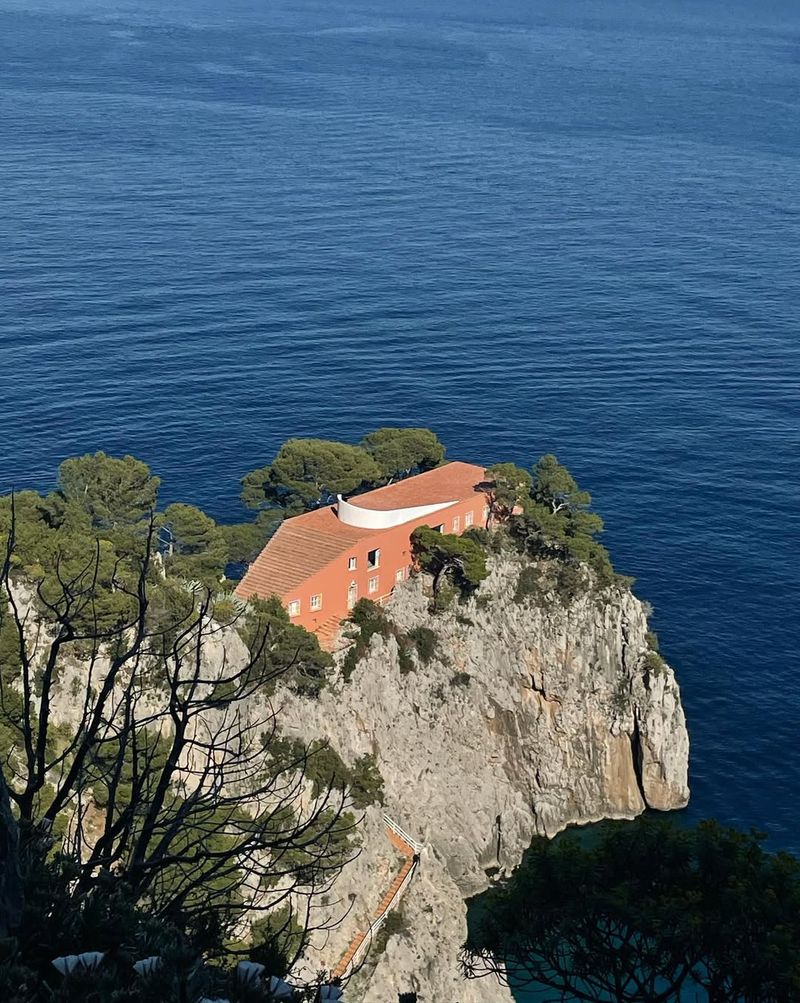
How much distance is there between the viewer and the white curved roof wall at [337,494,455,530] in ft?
185

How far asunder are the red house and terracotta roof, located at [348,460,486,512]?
50 mm

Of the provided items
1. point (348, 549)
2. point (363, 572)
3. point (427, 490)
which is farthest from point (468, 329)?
point (348, 549)

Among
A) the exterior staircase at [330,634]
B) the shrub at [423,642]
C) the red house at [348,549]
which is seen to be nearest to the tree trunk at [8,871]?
the red house at [348,549]

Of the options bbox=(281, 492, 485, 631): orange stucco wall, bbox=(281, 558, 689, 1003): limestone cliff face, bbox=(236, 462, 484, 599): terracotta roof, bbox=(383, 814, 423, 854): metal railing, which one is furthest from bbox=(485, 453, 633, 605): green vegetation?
bbox=(383, 814, 423, 854): metal railing

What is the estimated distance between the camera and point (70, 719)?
40438 millimetres

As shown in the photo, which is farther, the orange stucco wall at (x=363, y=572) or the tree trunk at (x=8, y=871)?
the orange stucco wall at (x=363, y=572)

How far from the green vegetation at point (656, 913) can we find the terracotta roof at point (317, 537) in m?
29.1

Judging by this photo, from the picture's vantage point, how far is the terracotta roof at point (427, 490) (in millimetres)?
58250

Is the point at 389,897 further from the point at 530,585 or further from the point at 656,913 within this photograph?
the point at 656,913

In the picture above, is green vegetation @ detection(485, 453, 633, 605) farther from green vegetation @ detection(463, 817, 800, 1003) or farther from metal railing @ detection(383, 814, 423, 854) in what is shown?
green vegetation @ detection(463, 817, 800, 1003)

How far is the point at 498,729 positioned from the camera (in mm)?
59000

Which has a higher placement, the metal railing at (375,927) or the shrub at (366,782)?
the shrub at (366,782)

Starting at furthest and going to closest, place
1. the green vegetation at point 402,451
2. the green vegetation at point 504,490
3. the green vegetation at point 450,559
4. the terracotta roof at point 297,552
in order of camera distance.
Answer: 1. the green vegetation at point 402,451
2. the green vegetation at point 504,490
3. the green vegetation at point 450,559
4. the terracotta roof at point 297,552

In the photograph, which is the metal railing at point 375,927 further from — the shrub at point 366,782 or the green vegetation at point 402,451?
the green vegetation at point 402,451
